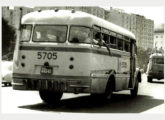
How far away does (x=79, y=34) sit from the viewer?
43.0ft

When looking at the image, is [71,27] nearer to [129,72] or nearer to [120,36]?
[120,36]

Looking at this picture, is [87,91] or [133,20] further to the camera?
[133,20]

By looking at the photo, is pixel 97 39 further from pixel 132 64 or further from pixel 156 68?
pixel 156 68

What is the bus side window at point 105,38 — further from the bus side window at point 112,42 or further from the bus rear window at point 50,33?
the bus rear window at point 50,33

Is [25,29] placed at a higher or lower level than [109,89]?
higher

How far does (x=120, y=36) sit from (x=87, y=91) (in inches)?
168

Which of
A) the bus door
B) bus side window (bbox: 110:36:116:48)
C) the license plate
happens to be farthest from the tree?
the license plate

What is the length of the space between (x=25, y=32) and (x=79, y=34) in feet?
5.47

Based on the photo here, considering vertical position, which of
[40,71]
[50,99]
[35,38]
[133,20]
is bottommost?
[50,99]

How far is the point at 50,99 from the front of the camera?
15.1 metres

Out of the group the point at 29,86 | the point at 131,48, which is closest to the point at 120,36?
the point at 131,48

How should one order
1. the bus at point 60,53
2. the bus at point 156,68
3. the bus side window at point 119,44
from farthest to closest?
the bus at point 156,68
the bus side window at point 119,44
the bus at point 60,53

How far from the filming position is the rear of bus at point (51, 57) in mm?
12828

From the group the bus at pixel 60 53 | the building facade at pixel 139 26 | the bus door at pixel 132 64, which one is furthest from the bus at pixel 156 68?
the building facade at pixel 139 26
